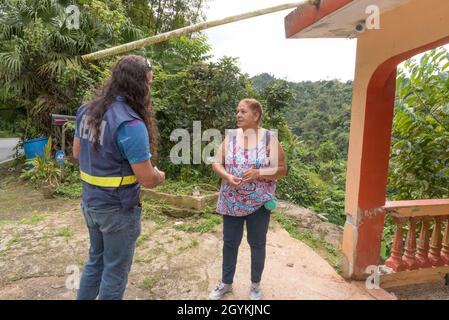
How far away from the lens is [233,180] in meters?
2.19

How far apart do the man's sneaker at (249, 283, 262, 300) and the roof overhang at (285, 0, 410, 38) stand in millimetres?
2020

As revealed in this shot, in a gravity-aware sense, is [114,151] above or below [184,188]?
above

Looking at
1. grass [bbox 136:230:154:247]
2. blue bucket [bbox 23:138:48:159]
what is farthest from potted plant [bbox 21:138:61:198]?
grass [bbox 136:230:154:247]

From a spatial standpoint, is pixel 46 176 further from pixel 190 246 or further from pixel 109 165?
pixel 109 165

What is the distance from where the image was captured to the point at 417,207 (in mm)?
2984

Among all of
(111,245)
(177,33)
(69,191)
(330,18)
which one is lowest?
(69,191)

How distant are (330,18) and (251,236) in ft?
5.49

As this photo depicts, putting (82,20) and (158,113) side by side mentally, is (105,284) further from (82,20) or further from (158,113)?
(82,20)

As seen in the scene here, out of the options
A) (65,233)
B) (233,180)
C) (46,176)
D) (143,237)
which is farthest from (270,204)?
(46,176)

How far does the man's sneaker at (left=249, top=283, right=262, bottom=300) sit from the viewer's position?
2500 millimetres

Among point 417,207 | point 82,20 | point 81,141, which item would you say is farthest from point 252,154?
point 82,20

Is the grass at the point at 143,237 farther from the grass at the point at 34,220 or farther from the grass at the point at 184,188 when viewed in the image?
the grass at the point at 34,220

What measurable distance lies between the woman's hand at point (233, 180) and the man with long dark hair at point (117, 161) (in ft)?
1.69
